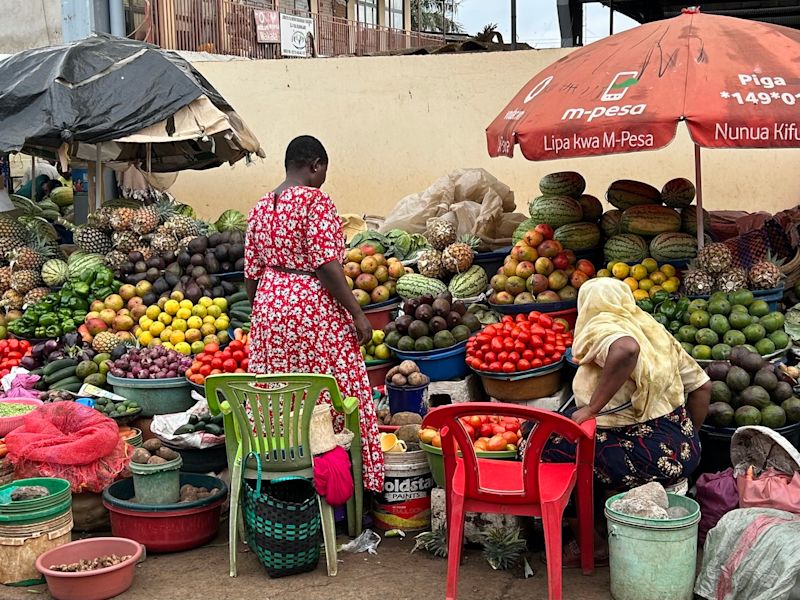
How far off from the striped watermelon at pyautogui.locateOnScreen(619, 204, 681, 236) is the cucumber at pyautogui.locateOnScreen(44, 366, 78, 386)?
4212 mm

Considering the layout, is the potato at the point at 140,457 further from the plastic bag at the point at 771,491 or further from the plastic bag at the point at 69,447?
the plastic bag at the point at 771,491

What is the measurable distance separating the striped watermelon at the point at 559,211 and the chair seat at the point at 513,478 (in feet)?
9.12

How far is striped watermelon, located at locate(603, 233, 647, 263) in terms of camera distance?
21.3ft

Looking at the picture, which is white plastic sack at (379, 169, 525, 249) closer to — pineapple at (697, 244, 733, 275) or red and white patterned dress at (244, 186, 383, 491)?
pineapple at (697, 244, 733, 275)

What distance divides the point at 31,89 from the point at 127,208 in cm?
128

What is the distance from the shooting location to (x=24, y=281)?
7.88m

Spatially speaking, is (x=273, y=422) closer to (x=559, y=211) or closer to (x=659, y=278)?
(x=659, y=278)

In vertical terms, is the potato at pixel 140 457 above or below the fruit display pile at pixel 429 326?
below

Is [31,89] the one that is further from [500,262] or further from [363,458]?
[363,458]

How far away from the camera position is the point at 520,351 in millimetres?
5719

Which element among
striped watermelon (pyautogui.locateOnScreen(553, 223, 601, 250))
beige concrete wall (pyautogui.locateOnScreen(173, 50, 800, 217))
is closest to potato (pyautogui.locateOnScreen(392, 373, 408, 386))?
striped watermelon (pyautogui.locateOnScreen(553, 223, 601, 250))

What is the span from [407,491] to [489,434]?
0.56m

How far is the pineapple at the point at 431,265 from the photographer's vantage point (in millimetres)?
7145

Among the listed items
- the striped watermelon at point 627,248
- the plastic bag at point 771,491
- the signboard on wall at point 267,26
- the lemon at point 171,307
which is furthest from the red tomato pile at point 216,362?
the signboard on wall at point 267,26
